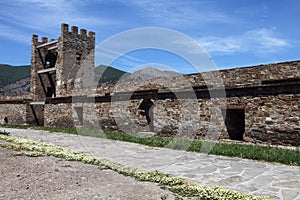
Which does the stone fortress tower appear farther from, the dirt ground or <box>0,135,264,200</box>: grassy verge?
the dirt ground

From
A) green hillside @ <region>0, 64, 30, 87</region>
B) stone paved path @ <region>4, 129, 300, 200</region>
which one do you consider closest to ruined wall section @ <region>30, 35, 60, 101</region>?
stone paved path @ <region>4, 129, 300, 200</region>

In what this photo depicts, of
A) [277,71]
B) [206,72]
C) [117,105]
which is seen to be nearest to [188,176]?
[277,71]

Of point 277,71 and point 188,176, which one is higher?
point 277,71

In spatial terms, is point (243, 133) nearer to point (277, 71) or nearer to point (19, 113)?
point (277, 71)

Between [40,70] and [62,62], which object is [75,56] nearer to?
[62,62]

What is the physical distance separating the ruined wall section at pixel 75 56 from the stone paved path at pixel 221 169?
598 inches

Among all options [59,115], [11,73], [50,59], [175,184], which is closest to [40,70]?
[50,59]

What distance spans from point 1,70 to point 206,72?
79350 mm

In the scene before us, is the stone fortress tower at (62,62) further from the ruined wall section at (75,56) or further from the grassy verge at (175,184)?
the grassy verge at (175,184)

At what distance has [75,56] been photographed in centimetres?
2470

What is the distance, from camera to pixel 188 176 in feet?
19.6

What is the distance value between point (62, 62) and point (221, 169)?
65.6 ft

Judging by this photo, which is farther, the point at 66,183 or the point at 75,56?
the point at 75,56

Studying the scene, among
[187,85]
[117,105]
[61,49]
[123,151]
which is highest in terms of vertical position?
[61,49]
